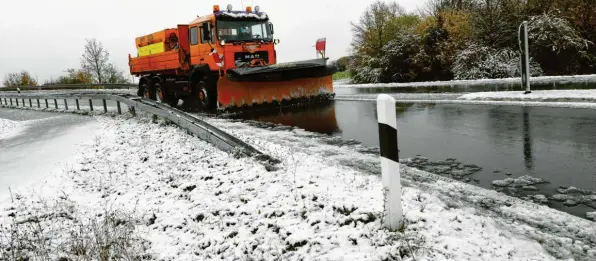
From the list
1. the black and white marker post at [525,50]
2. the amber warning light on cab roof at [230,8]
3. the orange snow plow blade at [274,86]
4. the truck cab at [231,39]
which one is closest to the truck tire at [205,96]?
the truck cab at [231,39]

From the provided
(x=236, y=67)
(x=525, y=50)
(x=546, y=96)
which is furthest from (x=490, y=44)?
(x=236, y=67)

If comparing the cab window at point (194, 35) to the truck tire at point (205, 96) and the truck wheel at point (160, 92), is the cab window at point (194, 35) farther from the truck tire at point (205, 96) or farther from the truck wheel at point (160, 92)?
the truck wheel at point (160, 92)

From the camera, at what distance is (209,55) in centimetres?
1309

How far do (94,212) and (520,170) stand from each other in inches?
189

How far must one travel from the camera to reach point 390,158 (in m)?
3.03

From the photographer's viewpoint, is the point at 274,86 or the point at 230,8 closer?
the point at 274,86

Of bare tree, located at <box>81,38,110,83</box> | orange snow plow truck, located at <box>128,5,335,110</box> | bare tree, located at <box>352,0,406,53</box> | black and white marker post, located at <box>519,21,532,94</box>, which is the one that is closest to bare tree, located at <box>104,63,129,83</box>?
bare tree, located at <box>81,38,110,83</box>

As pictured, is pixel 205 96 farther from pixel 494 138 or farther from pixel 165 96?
pixel 494 138

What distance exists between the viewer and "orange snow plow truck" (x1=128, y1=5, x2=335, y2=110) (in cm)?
1227

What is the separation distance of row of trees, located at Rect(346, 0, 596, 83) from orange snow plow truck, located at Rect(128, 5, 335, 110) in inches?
447

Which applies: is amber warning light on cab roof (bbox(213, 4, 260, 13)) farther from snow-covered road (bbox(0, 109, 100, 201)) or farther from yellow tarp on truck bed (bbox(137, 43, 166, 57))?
snow-covered road (bbox(0, 109, 100, 201))

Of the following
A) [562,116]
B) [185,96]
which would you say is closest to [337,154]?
[562,116]

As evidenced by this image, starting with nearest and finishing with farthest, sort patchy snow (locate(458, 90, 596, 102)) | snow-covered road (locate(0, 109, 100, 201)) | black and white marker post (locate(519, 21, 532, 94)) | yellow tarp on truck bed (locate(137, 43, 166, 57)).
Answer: snow-covered road (locate(0, 109, 100, 201)) → patchy snow (locate(458, 90, 596, 102)) → black and white marker post (locate(519, 21, 532, 94)) → yellow tarp on truck bed (locate(137, 43, 166, 57))

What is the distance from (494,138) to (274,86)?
779 cm
